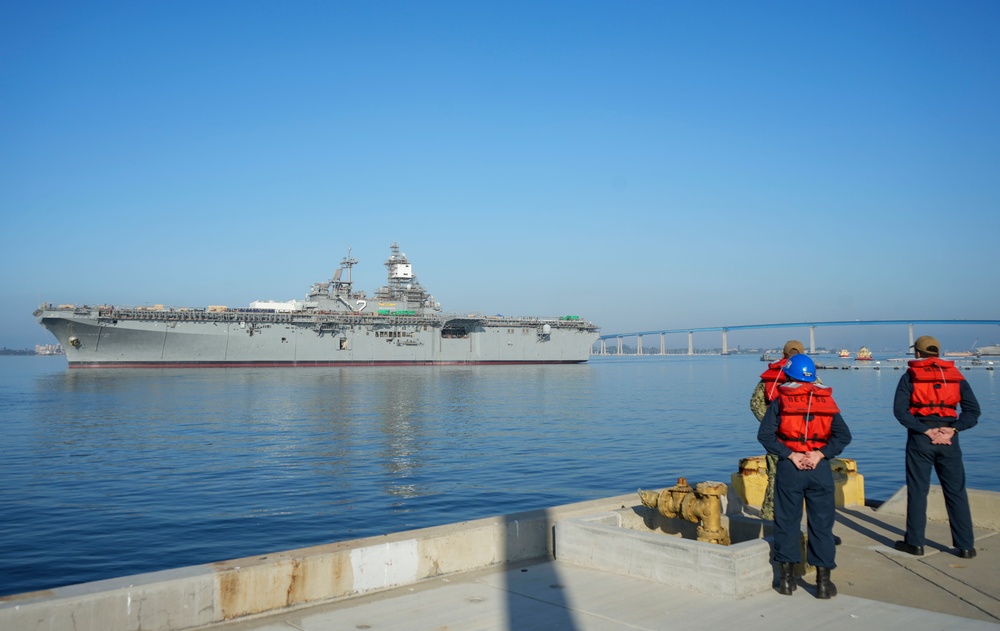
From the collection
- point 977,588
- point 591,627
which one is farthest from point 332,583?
point 977,588

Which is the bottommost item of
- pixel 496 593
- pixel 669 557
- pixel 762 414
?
pixel 496 593

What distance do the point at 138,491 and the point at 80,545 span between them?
12.6 ft

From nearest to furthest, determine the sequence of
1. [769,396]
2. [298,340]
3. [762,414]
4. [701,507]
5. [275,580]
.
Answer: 1. [275,580]
2. [701,507]
3. [769,396]
4. [762,414]
5. [298,340]

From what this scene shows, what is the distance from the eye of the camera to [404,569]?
515cm

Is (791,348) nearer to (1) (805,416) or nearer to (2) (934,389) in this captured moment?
(2) (934,389)

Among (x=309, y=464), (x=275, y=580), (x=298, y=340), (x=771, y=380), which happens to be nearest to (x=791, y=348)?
(x=771, y=380)

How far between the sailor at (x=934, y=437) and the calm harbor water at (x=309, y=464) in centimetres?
707

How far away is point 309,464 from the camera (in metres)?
16.7

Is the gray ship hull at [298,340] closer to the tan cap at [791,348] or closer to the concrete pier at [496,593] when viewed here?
the concrete pier at [496,593]

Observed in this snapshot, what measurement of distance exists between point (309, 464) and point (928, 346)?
13.6m

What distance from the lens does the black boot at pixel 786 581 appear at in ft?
15.6

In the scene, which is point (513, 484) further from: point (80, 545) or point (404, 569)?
point (404, 569)

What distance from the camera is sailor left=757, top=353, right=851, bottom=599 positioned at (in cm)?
476

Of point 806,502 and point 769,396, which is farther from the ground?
point 769,396
